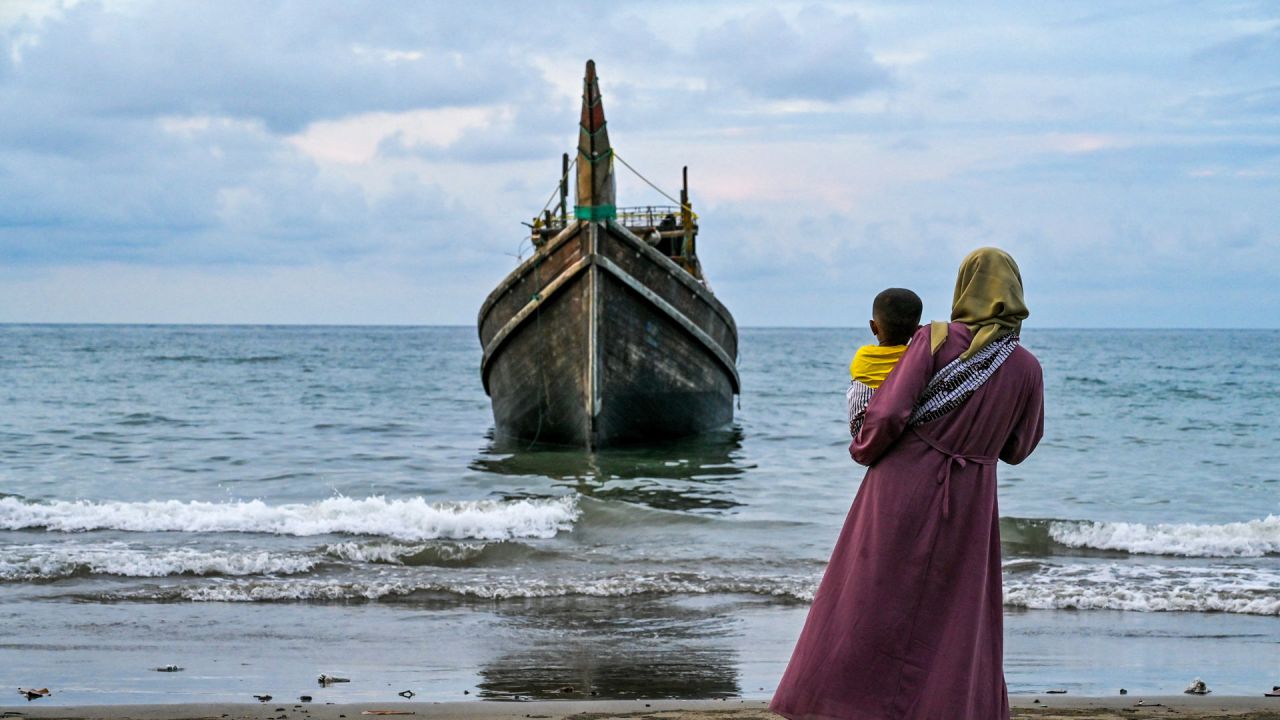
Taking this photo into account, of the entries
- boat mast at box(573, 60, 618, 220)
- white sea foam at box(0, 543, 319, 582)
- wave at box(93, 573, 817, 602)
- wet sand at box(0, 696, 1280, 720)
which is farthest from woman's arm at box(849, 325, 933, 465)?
boat mast at box(573, 60, 618, 220)

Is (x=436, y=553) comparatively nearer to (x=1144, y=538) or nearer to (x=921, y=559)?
(x=1144, y=538)

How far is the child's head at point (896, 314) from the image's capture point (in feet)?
9.46

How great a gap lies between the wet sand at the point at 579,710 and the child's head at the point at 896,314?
1.77 m

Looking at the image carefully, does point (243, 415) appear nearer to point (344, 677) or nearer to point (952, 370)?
point (344, 677)

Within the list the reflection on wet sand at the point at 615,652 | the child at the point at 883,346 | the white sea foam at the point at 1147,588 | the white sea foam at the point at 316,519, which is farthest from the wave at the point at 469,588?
the child at the point at 883,346

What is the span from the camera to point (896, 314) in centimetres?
288

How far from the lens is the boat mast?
1284 centimetres

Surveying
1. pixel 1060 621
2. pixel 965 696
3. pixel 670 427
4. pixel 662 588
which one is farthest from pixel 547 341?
pixel 965 696

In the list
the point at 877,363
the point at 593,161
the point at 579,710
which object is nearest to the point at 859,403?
the point at 877,363

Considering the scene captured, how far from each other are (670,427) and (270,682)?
35.1 ft

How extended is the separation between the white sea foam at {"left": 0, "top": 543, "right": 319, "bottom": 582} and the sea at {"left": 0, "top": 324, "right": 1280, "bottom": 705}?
3cm

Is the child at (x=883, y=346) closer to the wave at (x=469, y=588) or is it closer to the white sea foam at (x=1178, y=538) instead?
the wave at (x=469, y=588)

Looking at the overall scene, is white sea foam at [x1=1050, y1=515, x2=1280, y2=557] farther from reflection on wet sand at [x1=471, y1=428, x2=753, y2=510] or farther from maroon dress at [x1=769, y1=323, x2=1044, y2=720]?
maroon dress at [x1=769, y1=323, x2=1044, y2=720]

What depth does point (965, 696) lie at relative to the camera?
282cm
